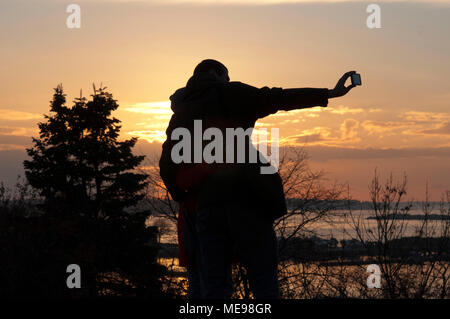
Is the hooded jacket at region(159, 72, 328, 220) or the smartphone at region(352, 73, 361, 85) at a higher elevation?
Result: the smartphone at region(352, 73, 361, 85)

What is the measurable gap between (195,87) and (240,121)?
35cm

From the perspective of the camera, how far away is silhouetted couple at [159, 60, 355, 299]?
310cm

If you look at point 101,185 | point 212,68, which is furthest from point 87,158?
point 212,68

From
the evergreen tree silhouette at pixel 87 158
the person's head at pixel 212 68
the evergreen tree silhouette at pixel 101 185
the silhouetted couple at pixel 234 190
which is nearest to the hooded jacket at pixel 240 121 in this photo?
the silhouetted couple at pixel 234 190

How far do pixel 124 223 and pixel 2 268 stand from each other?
19880 mm

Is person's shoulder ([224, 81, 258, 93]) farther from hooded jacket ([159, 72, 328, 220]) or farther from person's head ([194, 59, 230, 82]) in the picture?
person's head ([194, 59, 230, 82])

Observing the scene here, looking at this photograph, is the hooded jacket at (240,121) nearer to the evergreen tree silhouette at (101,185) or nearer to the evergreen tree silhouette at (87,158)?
→ the evergreen tree silhouette at (101,185)

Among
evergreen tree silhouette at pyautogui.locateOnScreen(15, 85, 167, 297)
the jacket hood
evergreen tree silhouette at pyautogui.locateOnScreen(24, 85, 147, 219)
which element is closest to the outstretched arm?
the jacket hood

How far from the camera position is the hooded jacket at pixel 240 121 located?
3104mm

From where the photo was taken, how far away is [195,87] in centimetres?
332
